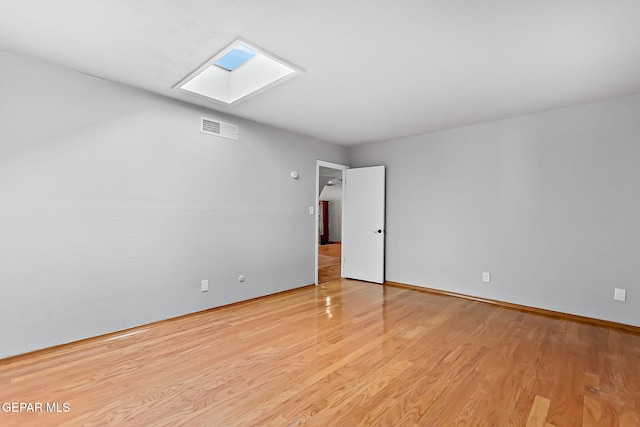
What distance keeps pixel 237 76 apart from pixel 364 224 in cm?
302

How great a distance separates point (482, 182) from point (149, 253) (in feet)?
13.4

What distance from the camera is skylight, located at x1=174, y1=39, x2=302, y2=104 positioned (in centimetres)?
257

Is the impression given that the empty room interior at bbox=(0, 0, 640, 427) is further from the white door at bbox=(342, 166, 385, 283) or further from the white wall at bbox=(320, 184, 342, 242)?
the white wall at bbox=(320, 184, 342, 242)

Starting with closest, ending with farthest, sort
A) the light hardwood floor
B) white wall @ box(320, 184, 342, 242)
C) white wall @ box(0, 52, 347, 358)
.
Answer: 1. the light hardwood floor
2. white wall @ box(0, 52, 347, 358)
3. white wall @ box(320, 184, 342, 242)

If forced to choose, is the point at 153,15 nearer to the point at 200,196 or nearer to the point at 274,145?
the point at 200,196

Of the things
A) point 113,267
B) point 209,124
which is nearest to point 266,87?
point 209,124

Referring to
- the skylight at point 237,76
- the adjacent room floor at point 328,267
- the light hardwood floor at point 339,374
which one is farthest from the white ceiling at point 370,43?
the adjacent room floor at point 328,267

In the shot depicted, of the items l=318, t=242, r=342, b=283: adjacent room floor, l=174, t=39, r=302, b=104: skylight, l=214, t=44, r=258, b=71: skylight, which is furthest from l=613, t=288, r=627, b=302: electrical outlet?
l=214, t=44, r=258, b=71: skylight

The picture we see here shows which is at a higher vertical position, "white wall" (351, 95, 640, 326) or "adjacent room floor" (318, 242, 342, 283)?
"white wall" (351, 95, 640, 326)

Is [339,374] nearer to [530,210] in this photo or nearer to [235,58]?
[235,58]

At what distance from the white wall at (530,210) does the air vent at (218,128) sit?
2556mm

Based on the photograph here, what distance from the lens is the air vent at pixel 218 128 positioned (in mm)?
3334

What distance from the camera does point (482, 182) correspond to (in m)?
3.90

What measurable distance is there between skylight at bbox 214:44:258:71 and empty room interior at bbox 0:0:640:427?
0.13 ft
